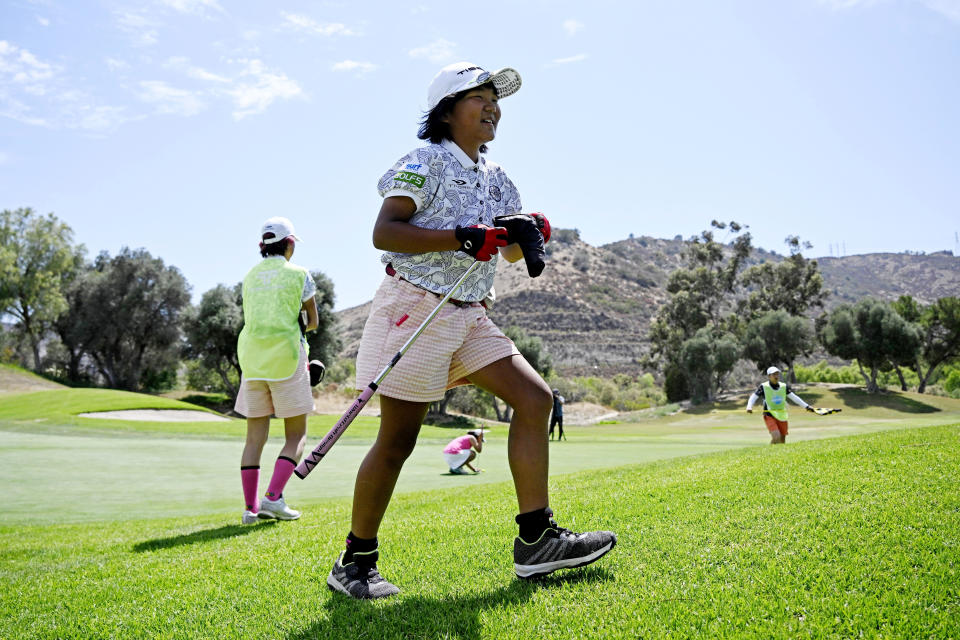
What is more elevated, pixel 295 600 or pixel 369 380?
pixel 369 380

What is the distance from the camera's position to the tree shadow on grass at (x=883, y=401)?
53438 mm

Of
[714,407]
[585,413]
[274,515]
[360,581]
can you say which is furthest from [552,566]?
[585,413]

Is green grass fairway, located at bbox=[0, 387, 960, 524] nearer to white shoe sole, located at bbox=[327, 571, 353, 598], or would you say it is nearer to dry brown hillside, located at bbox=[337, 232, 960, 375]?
white shoe sole, located at bbox=[327, 571, 353, 598]

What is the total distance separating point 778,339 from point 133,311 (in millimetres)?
57202

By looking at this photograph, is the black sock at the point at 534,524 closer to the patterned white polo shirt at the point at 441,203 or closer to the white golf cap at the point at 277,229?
the patterned white polo shirt at the point at 441,203

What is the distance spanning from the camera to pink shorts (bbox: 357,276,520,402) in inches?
134

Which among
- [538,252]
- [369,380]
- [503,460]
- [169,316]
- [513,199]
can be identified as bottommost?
[503,460]

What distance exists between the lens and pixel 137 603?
3291mm

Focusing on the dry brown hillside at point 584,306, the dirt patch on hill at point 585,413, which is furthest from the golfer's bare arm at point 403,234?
the dry brown hillside at point 584,306

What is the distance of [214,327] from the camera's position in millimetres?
48219

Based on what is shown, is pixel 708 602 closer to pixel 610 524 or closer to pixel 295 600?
pixel 610 524

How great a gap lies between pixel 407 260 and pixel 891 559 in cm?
259

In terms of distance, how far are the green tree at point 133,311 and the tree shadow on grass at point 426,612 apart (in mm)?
60844

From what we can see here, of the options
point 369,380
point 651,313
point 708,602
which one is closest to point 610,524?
point 708,602
